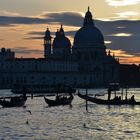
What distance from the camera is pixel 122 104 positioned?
61.6 meters

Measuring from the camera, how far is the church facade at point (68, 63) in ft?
513

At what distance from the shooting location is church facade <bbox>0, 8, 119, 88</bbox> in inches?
6152

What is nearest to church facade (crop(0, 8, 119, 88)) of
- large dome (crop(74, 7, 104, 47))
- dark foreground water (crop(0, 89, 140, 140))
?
large dome (crop(74, 7, 104, 47))

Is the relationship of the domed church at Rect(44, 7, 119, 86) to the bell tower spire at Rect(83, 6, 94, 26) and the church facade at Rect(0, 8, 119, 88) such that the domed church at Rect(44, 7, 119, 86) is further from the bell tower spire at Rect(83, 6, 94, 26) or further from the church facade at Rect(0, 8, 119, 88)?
the bell tower spire at Rect(83, 6, 94, 26)

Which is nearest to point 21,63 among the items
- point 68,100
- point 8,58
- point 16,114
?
point 8,58

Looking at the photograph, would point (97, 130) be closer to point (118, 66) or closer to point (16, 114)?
point (16, 114)

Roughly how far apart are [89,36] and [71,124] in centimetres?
13210

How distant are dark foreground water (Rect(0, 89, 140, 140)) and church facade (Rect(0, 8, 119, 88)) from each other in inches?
3863

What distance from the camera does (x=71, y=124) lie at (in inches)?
1684

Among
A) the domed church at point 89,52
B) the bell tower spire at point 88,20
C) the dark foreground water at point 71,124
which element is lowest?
the dark foreground water at point 71,124

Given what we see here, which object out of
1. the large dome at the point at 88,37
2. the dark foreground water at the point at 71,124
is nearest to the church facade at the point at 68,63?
the large dome at the point at 88,37

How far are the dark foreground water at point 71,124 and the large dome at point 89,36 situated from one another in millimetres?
115998

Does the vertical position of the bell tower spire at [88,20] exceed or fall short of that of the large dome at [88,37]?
it exceeds it

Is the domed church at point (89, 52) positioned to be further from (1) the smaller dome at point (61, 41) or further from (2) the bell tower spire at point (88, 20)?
(2) the bell tower spire at point (88, 20)
